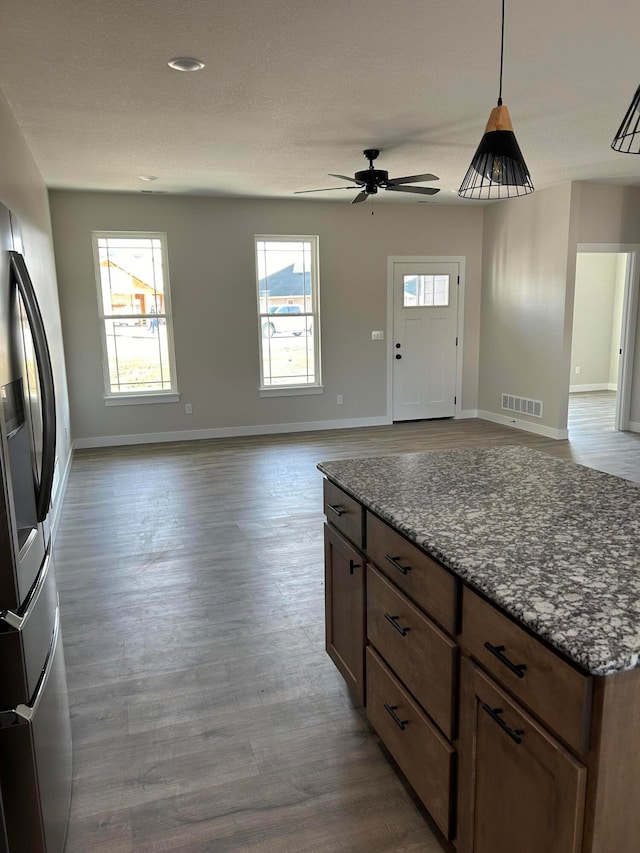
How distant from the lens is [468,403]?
27.5ft

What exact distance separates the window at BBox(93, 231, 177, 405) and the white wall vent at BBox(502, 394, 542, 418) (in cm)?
423

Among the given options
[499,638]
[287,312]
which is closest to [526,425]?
[287,312]

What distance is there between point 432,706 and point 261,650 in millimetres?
1288

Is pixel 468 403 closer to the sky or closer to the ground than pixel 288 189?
A: closer to the ground

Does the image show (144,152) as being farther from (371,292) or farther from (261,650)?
(261,650)

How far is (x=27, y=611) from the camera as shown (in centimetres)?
145

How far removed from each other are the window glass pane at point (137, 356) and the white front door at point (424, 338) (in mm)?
2999

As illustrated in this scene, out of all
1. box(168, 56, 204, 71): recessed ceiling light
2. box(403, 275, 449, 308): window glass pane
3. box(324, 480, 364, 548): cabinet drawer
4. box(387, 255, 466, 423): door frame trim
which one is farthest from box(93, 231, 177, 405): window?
box(324, 480, 364, 548): cabinet drawer

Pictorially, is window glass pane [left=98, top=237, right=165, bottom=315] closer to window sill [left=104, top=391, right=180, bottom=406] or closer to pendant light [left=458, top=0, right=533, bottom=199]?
window sill [left=104, top=391, right=180, bottom=406]

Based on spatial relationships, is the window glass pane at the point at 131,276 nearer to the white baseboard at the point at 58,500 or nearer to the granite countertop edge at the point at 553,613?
the white baseboard at the point at 58,500

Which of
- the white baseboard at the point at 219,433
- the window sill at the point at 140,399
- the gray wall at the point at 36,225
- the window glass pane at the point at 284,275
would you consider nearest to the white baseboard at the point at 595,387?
the white baseboard at the point at 219,433

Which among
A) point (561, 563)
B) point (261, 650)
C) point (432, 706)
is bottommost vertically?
point (261, 650)

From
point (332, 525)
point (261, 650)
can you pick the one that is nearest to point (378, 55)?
point (332, 525)

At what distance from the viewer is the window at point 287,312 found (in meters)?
7.30
